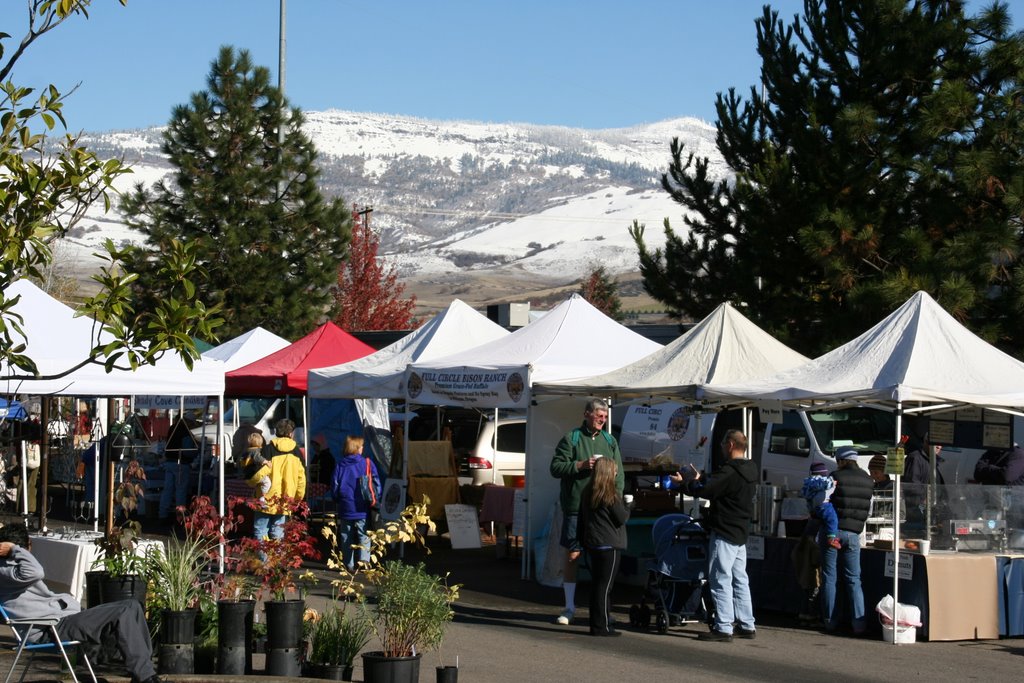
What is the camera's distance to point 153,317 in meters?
7.32

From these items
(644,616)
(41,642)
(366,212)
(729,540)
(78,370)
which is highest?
(366,212)

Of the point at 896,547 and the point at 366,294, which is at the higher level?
the point at 366,294

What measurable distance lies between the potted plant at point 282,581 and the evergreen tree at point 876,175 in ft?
37.8

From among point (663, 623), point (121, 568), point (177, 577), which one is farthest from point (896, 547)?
point (121, 568)

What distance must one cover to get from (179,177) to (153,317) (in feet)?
81.4

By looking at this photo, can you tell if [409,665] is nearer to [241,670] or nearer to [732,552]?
[241,670]

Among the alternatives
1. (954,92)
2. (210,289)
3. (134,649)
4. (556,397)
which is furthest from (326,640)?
(210,289)

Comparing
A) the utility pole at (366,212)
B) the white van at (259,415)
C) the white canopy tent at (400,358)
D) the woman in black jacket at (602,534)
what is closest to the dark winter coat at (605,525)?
the woman in black jacket at (602,534)

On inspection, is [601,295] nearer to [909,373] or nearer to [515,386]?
[515,386]

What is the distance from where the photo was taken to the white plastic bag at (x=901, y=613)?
442 inches

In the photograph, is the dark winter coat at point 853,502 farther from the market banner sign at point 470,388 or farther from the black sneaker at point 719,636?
the market banner sign at point 470,388

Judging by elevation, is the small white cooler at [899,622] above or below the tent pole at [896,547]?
below

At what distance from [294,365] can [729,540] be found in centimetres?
1033

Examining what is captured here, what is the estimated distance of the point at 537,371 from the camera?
48.7 feet
